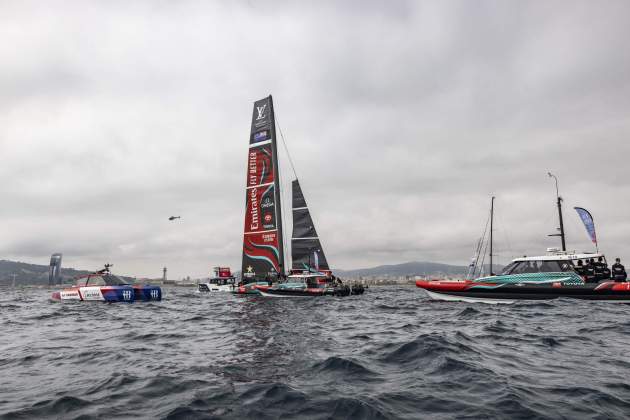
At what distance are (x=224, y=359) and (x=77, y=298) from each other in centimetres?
2200

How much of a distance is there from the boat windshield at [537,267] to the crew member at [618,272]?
225 centimetres

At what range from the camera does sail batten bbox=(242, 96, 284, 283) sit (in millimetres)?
38562

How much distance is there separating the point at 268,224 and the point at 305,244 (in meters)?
5.20

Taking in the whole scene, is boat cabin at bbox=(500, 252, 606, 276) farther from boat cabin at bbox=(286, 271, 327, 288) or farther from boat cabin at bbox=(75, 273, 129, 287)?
boat cabin at bbox=(75, 273, 129, 287)

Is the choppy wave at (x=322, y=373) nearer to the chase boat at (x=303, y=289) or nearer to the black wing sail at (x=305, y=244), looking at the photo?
the chase boat at (x=303, y=289)

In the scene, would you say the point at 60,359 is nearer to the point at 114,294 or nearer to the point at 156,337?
the point at 156,337

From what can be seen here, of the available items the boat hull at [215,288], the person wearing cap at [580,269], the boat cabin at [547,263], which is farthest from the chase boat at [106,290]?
the boat hull at [215,288]

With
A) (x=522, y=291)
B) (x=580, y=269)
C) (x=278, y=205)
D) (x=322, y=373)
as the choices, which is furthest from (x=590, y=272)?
(x=278, y=205)

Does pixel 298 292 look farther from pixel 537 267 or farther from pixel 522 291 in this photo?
pixel 537 267

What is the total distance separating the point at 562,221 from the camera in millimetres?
25672

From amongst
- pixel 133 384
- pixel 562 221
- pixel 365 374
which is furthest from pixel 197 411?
pixel 562 221

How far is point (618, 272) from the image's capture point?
746 inches

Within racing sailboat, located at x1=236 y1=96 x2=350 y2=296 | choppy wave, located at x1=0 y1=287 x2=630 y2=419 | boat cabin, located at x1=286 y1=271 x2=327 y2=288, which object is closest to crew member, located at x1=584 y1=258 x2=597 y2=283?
choppy wave, located at x1=0 y1=287 x2=630 y2=419

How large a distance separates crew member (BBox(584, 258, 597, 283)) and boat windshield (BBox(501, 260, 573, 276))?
1133mm
